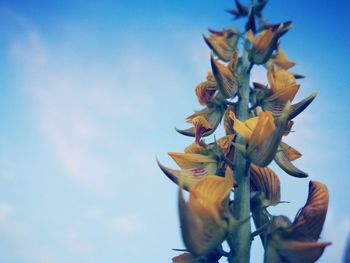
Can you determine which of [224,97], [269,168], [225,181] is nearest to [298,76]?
[224,97]

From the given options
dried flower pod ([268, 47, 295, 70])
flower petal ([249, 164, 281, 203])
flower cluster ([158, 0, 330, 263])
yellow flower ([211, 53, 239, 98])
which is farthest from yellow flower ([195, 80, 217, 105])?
dried flower pod ([268, 47, 295, 70])

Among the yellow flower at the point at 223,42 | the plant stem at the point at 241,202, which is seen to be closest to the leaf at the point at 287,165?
the plant stem at the point at 241,202

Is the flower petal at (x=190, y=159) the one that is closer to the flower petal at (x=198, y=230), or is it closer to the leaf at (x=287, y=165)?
the leaf at (x=287, y=165)

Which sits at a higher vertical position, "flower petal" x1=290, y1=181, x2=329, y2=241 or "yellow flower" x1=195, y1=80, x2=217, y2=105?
"yellow flower" x1=195, y1=80, x2=217, y2=105

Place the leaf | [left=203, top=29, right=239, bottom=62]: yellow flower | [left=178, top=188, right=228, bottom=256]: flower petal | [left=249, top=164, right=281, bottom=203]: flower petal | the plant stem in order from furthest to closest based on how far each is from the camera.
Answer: [left=203, top=29, right=239, bottom=62]: yellow flower, the leaf, [left=249, top=164, right=281, bottom=203]: flower petal, the plant stem, [left=178, top=188, right=228, bottom=256]: flower petal

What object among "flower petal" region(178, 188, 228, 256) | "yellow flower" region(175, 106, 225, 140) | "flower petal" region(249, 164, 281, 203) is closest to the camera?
"flower petal" region(178, 188, 228, 256)

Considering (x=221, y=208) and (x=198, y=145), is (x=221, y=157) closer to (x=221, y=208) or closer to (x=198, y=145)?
(x=198, y=145)

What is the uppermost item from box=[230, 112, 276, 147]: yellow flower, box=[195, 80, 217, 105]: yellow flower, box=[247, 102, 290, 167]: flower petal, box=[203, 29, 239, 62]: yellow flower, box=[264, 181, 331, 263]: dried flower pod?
box=[203, 29, 239, 62]: yellow flower

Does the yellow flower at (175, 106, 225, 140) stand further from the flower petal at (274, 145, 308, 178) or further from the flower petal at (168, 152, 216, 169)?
the flower petal at (274, 145, 308, 178)

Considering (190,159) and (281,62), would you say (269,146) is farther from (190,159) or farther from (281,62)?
(281,62)
